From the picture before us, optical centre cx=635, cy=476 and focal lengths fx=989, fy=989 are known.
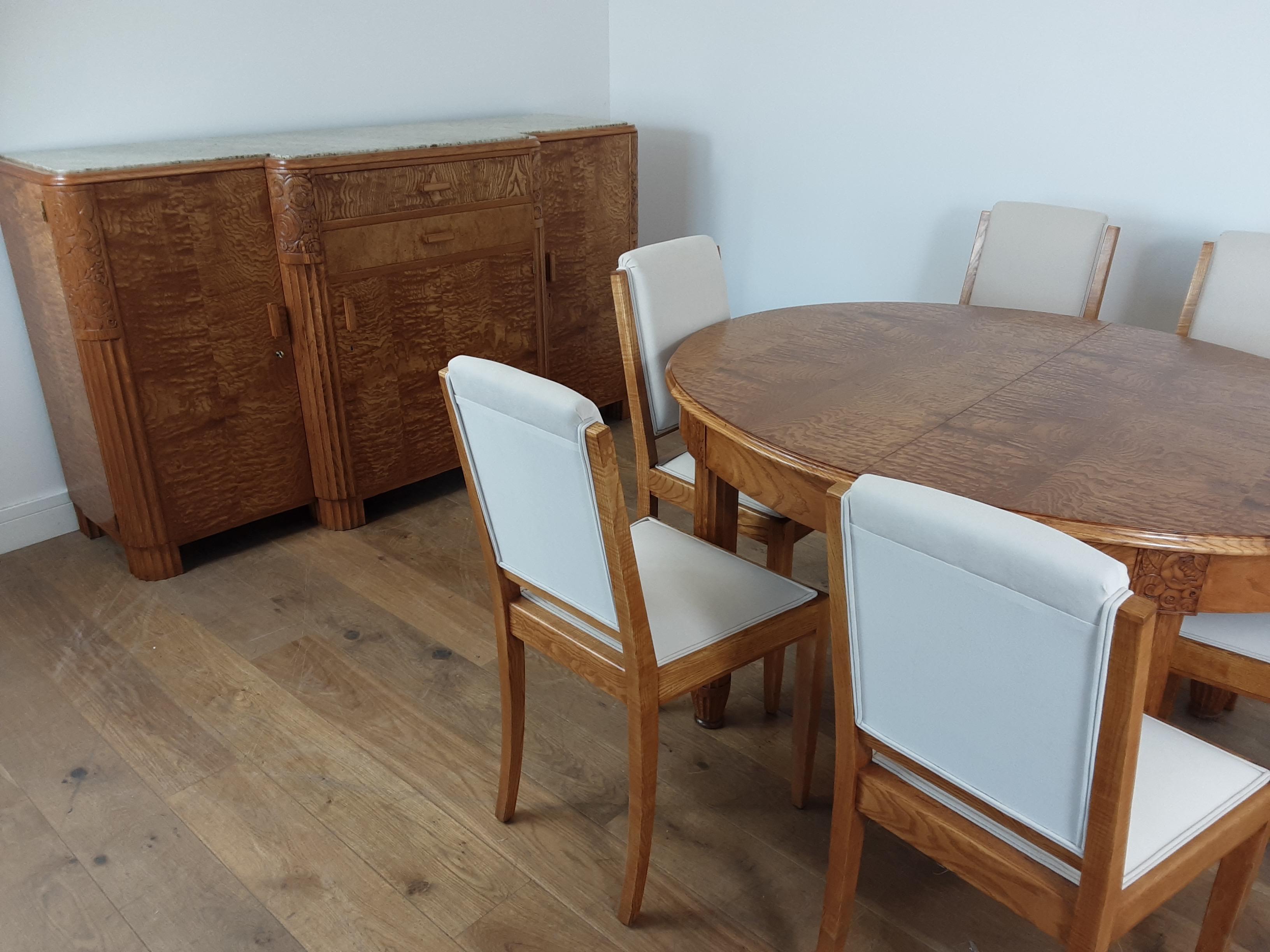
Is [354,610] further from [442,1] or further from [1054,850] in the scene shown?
[442,1]

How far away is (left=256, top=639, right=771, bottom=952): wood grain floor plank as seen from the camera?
1560mm

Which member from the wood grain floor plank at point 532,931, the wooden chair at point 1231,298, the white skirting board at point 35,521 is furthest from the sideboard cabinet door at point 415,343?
the wooden chair at point 1231,298

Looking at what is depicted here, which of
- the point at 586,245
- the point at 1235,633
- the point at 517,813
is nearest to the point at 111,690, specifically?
the point at 517,813

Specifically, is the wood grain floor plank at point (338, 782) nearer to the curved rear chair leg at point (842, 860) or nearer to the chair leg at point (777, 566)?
the curved rear chair leg at point (842, 860)

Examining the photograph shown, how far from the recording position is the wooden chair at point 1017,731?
939 mm

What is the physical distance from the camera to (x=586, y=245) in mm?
3176

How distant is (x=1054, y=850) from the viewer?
3.56 ft

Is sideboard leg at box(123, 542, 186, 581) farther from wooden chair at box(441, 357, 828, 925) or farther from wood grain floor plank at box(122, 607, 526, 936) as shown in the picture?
wooden chair at box(441, 357, 828, 925)

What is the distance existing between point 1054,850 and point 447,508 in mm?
2147

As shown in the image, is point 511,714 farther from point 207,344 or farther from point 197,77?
point 197,77

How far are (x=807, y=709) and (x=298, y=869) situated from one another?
90 centimetres

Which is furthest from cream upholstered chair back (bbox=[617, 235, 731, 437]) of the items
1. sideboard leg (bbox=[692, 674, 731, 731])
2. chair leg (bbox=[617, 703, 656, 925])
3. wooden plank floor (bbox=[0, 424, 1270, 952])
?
chair leg (bbox=[617, 703, 656, 925])

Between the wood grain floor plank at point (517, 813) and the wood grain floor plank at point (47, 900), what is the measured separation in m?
0.51

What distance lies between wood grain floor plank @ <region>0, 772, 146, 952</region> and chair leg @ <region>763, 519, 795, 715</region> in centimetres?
118
